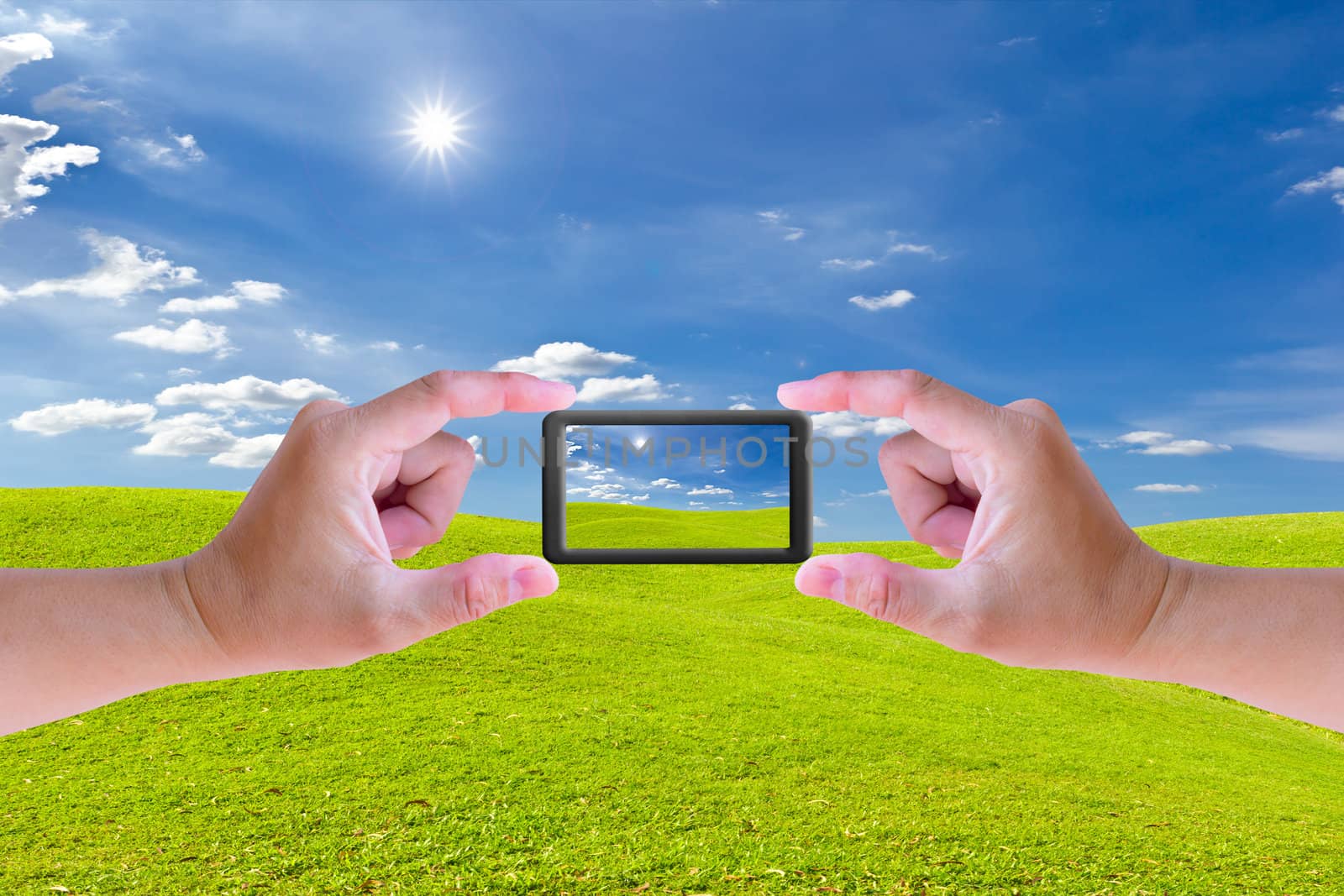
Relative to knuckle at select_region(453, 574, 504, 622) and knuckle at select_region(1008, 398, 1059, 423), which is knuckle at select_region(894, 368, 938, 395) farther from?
knuckle at select_region(453, 574, 504, 622)

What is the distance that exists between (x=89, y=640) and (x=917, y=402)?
7.63ft

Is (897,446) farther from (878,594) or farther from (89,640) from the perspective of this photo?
(89,640)

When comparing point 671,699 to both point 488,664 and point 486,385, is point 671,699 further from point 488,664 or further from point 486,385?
point 486,385

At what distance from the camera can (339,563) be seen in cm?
230

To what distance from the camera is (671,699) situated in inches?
370

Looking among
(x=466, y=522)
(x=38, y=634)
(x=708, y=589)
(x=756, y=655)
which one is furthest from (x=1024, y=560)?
(x=466, y=522)

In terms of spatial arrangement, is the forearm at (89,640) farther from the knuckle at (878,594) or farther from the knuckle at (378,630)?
the knuckle at (878,594)

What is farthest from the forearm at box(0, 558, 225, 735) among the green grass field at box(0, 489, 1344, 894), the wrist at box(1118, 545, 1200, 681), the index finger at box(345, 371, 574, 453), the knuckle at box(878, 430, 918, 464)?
the green grass field at box(0, 489, 1344, 894)

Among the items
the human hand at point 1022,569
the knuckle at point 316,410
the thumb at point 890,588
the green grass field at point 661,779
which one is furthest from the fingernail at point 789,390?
the green grass field at point 661,779

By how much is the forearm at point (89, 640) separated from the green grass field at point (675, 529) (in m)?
1.07

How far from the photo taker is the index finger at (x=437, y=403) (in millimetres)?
2385

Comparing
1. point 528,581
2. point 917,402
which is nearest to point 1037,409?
point 917,402

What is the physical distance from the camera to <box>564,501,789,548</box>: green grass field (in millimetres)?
2457

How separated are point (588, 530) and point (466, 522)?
21208mm
